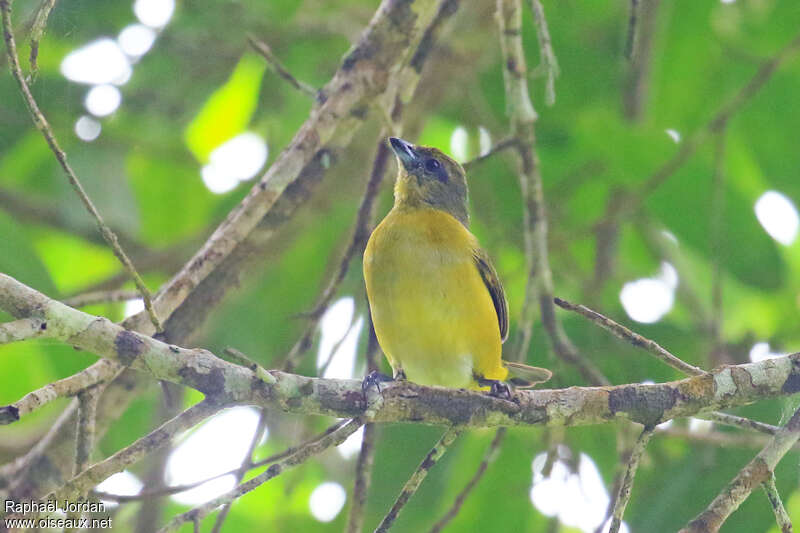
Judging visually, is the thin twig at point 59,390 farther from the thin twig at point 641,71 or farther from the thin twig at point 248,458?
the thin twig at point 641,71

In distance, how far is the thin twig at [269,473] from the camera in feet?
8.04

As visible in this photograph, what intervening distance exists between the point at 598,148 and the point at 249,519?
3035 mm

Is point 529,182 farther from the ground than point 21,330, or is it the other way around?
point 529,182

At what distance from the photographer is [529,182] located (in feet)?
15.5

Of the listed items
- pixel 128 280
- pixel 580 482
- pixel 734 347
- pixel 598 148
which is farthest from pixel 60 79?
pixel 734 347

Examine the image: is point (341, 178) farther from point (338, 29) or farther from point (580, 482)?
point (580, 482)

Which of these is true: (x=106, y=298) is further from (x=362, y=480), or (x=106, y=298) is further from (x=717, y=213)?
(x=717, y=213)

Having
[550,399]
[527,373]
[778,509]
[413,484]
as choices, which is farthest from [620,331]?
[527,373]

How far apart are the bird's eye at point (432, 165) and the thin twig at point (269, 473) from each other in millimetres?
2828

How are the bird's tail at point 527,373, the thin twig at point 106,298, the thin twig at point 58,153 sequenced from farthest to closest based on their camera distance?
the bird's tail at point 527,373 → the thin twig at point 106,298 → the thin twig at point 58,153

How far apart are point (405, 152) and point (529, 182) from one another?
694 mm

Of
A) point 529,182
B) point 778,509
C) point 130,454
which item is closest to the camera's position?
point 130,454

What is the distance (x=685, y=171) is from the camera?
5.29m

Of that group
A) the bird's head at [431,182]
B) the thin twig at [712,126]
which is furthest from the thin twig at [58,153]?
the thin twig at [712,126]
